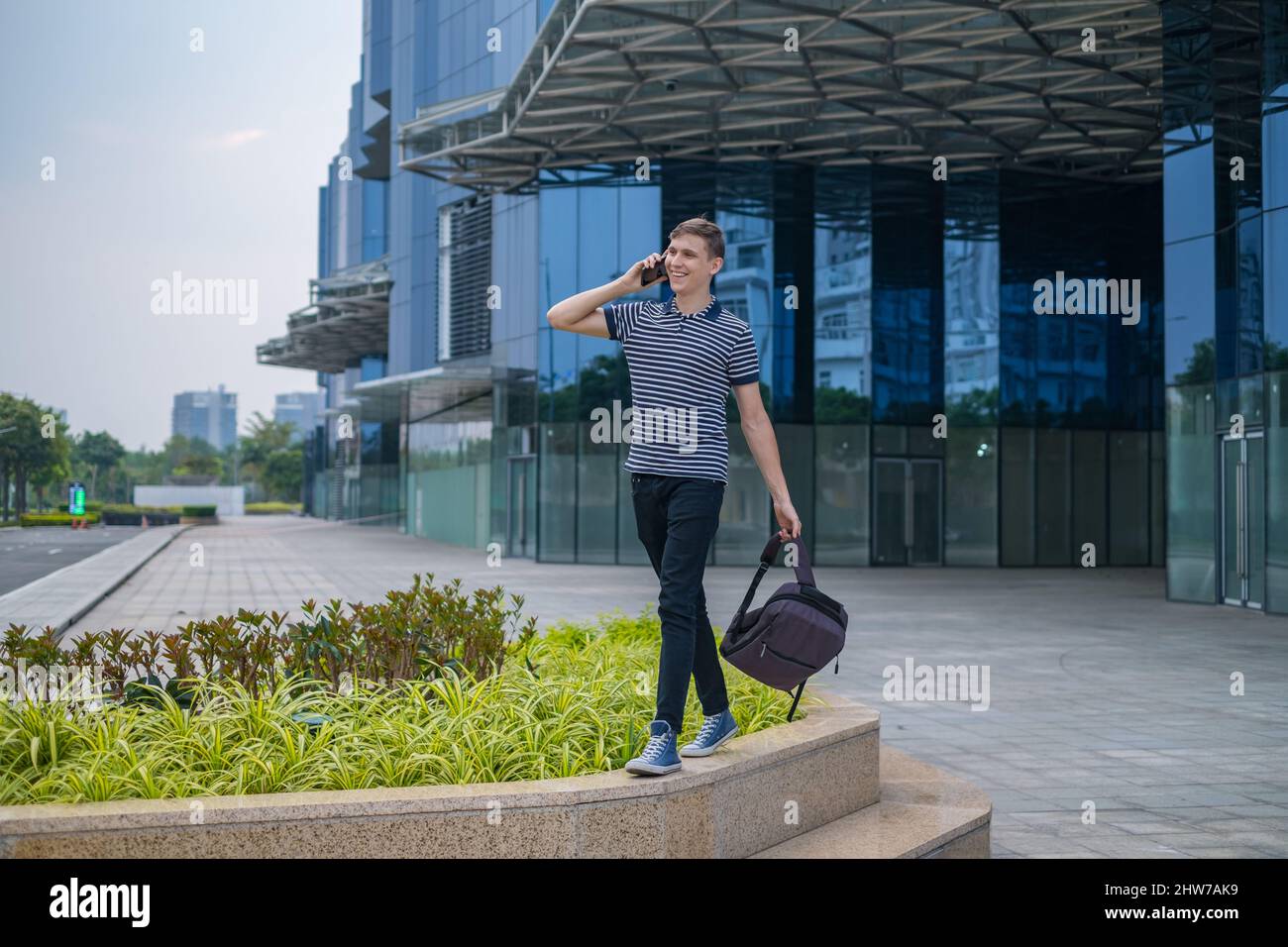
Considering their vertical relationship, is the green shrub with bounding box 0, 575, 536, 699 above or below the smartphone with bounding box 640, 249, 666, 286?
below

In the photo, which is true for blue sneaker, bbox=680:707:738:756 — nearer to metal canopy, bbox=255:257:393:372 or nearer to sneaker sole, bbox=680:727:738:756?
sneaker sole, bbox=680:727:738:756

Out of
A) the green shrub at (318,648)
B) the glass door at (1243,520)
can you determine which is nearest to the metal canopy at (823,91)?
the glass door at (1243,520)

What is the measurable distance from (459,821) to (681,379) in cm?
167

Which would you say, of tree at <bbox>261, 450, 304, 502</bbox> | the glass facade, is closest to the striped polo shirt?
the glass facade

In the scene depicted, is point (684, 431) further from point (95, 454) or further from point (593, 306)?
point (95, 454)

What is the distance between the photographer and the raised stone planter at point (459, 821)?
132 inches

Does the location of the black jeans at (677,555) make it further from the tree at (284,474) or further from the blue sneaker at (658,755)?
the tree at (284,474)

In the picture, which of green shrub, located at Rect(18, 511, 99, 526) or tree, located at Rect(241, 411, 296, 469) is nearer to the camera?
green shrub, located at Rect(18, 511, 99, 526)

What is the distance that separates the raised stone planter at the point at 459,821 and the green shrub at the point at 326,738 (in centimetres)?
20

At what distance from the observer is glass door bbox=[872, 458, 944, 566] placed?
90.8 feet

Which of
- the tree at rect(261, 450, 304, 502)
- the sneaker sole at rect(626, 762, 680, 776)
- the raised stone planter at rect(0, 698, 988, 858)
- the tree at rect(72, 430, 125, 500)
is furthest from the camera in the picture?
the tree at rect(72, 430, 125, 500)

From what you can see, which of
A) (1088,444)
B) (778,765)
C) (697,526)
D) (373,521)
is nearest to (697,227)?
(697,526)

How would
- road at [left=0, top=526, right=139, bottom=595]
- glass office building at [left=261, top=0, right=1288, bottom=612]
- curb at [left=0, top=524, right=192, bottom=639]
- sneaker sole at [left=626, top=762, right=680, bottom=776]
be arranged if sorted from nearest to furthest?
sneaker sole at [left=626, top=762, right=680, bottom=776]
curb at [left=0, top=524, right=192, bottom=639]
road at [left=0, top=526, right=139, bottom=595]
glass office building at [left=261, top=0, right=1288, bottom=612]

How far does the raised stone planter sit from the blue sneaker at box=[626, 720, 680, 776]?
0.13 ft
